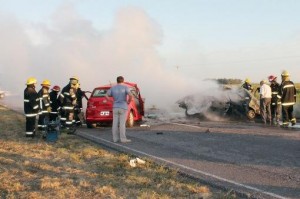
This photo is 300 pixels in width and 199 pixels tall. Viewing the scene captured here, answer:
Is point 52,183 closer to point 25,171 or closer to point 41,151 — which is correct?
point 25,171

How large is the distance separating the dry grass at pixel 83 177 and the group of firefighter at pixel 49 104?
2.85 meters

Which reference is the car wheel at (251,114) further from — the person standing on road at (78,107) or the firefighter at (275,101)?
the person standing on road at (78,107)

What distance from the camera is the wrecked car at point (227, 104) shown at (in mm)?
18750

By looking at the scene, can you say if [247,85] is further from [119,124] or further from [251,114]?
[119,124]

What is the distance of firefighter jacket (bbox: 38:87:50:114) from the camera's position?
14.2m

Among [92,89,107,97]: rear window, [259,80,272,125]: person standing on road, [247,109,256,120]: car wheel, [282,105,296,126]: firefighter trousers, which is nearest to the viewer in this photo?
[282,105,296,126]: firefighter trousers

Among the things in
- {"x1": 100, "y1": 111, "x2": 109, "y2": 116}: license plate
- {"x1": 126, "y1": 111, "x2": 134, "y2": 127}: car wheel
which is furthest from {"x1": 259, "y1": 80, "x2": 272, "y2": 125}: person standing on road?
{"x1": 100, "y1": 111, "x2": 109, "y2": 116}: license plate

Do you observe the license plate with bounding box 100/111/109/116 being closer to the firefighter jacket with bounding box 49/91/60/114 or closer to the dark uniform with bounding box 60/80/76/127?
the dark uniform with bounding box 60/80/76/127

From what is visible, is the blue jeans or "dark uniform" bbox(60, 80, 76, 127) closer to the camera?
the blue jeans

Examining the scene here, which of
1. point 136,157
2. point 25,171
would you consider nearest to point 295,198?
point 136,157

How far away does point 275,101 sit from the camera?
16984 mm

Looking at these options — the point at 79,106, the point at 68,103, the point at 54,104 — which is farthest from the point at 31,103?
the point at 79,106

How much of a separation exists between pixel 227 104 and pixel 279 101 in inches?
103

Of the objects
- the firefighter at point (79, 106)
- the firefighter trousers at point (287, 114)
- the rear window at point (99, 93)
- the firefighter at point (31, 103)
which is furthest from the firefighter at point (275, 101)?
the firefighter at point (31, 103)
